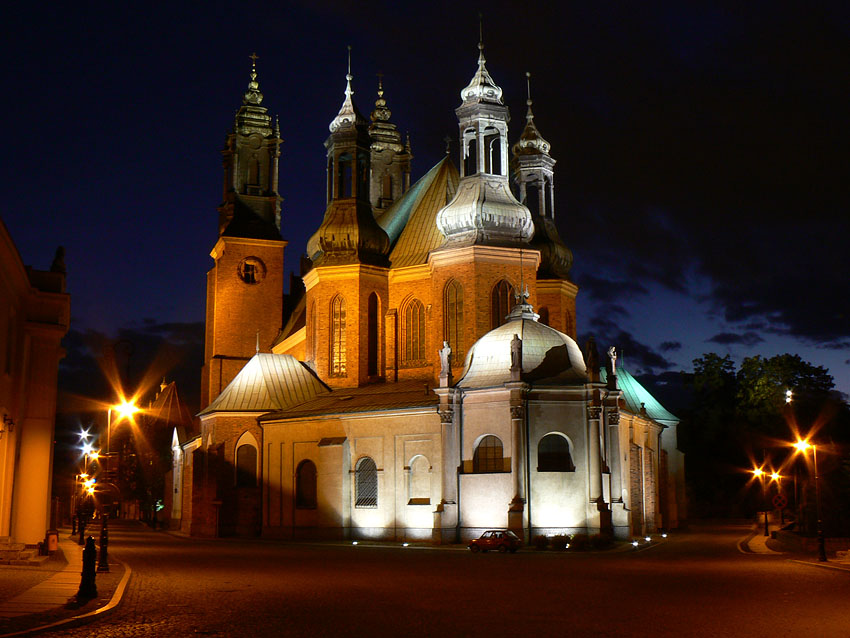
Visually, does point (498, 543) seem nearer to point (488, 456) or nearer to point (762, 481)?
point (488, 456)

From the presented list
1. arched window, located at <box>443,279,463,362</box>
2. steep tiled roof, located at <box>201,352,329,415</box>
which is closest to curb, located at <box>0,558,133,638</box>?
arched window, located at <box>443,279,463,362</box>

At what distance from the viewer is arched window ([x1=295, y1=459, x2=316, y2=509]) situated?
50312mm

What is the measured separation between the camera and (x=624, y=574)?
25.9 metres

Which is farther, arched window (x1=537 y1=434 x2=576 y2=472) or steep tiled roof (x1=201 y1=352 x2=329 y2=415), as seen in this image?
steep tiled roof (x1=201 y1=352 x2=329 y2=415)

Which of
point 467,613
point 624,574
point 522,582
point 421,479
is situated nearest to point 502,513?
point 421,479

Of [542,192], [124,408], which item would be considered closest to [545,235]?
[542,192]

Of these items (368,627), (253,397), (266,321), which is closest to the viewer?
(368,627)

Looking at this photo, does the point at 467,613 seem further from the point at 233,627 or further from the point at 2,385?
the point at 2,385

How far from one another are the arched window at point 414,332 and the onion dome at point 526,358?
7.10 metres

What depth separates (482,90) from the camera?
5309 centimetres

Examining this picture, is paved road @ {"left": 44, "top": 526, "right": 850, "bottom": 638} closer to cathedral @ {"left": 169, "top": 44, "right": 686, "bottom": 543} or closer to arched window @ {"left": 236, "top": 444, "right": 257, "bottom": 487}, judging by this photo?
cathedral @ {"left": 169, "top": 44, "right": 686, "bottom": 543}

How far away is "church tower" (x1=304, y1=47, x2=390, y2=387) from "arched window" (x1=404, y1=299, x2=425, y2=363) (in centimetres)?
148

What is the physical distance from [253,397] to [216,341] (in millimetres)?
13554

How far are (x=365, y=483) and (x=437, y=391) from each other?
6567mm
